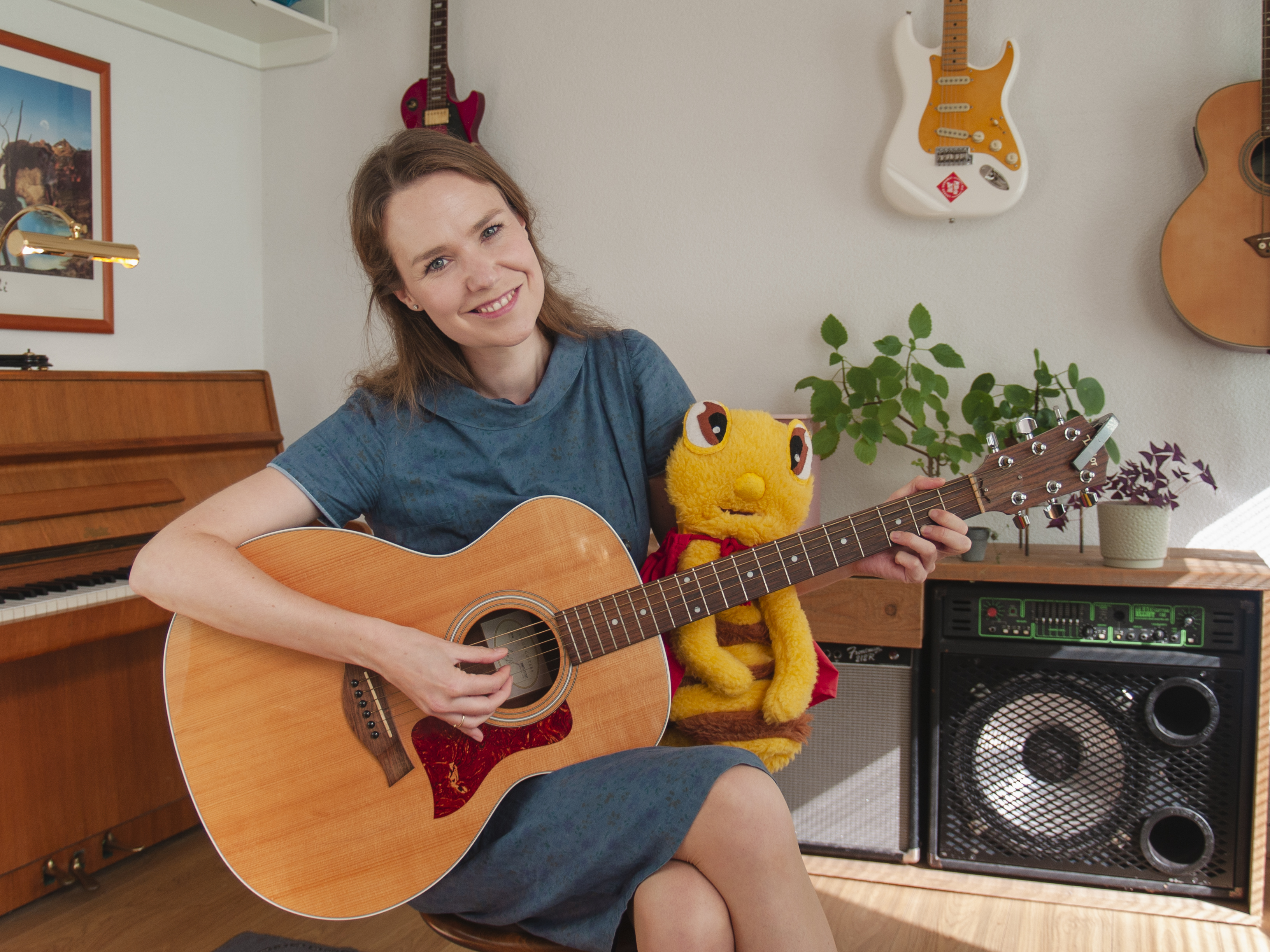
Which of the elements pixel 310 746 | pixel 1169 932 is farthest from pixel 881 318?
pixel 310 746

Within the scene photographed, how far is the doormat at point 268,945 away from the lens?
4.94 ft

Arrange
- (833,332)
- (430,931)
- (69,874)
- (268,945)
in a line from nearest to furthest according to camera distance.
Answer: (268,945) < (430,931) < (69,874) < (833,332)

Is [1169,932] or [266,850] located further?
[1169,932]

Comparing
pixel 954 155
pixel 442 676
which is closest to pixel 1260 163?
pixel 954 155

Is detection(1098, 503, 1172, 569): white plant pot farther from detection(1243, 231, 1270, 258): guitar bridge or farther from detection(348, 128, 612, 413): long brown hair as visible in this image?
detection(348, 128, 612, 413): long brown hair

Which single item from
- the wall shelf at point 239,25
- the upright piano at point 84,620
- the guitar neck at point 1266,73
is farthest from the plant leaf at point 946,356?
the wall shelf at point 239,25

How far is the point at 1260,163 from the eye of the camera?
5.91 ft

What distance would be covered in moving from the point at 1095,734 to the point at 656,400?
1.21 meters

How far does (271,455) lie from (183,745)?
1.55 metres

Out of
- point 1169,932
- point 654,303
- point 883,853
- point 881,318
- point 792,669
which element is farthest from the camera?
point 654,303

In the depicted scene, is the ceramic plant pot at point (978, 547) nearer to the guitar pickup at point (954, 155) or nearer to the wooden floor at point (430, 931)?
the wooden floor at point (430, 931)

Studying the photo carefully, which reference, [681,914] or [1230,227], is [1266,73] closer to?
[1230,227]

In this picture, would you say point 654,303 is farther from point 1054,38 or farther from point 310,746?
point 310,746

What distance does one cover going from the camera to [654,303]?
7.84ft
